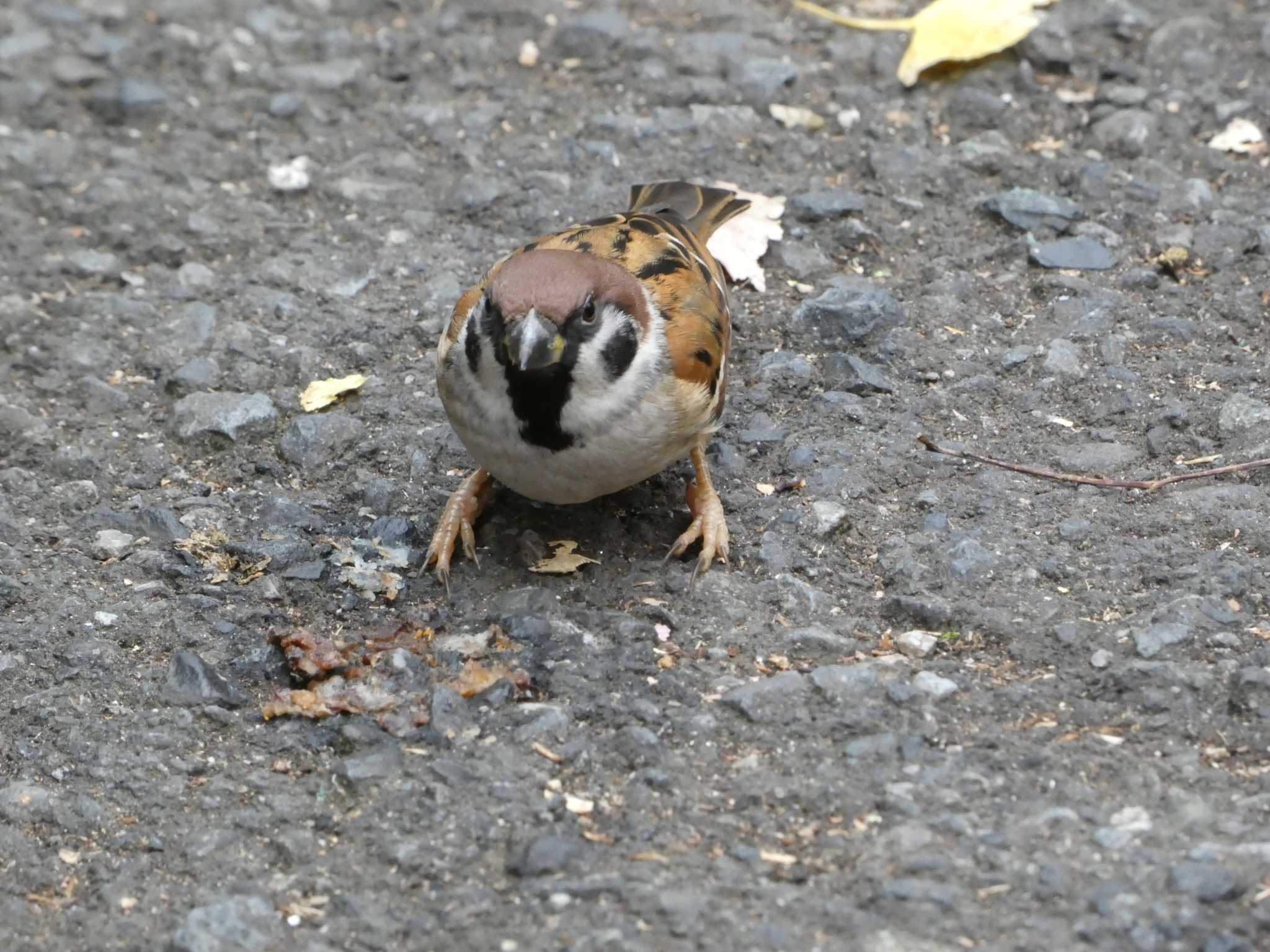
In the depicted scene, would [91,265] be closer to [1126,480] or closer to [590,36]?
[590,36]

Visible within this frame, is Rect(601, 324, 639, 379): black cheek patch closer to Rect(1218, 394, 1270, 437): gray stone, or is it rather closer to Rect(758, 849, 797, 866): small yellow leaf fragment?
Rect(758, 849, 797, 866): small yellow leaf fragment

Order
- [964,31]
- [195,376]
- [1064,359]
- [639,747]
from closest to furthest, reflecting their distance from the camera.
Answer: [639,747] → [1064,359] → [195,376] → [964,31]

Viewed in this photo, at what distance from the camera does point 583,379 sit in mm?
4027

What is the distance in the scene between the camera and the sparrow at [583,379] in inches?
155

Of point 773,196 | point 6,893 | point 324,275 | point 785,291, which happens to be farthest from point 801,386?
point 6,893

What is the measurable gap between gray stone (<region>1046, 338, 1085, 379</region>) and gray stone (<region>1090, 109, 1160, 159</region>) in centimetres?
130

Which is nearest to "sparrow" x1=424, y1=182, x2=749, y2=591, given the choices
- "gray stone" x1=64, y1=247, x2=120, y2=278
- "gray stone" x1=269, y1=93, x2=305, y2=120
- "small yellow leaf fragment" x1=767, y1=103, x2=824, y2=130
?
"small yellow leaf fragment" x1=767, y1=103, x2=824, y2=130

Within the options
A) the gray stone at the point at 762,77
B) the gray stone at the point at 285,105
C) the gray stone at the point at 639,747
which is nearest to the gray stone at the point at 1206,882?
the gray stone at the point at 639,747

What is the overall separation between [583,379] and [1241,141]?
3.35 meters

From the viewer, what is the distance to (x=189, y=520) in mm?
4586

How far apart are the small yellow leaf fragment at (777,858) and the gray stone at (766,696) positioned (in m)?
0.45

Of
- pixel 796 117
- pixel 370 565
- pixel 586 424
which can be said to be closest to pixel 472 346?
pixel 586 424

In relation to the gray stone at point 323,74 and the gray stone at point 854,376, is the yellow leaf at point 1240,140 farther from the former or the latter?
the gray stone at point 323,74

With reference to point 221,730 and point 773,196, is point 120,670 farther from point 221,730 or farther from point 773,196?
point 773,196
